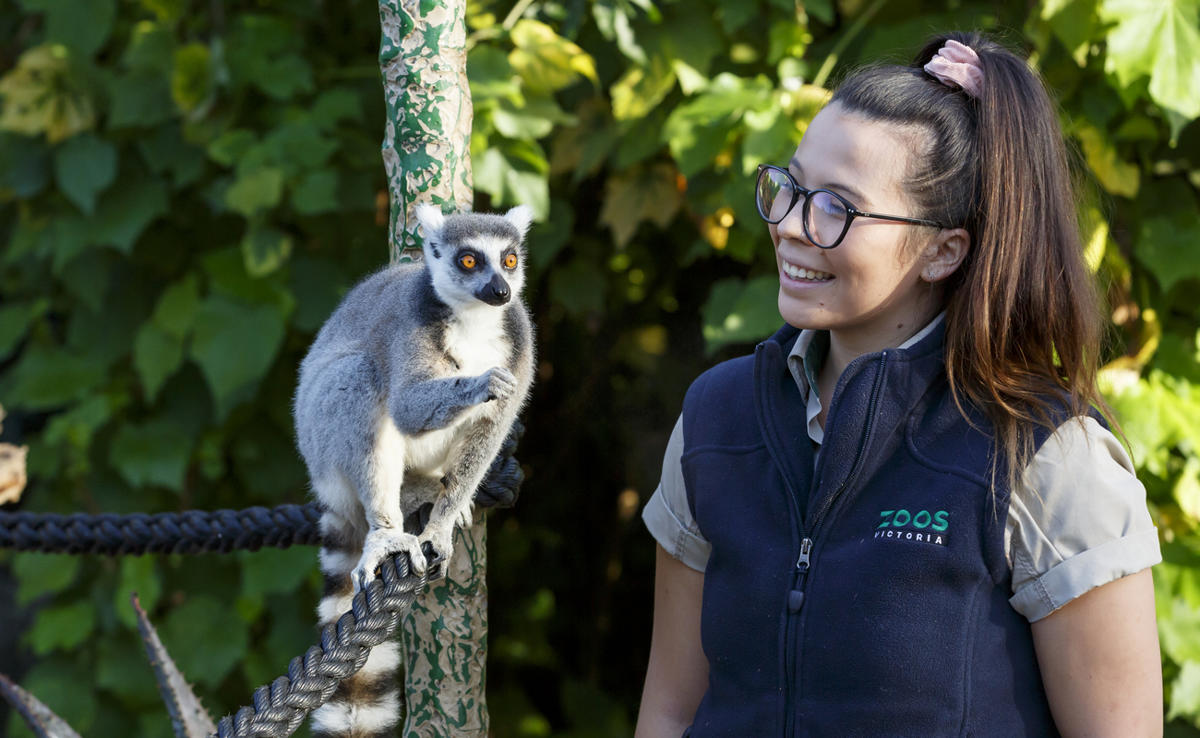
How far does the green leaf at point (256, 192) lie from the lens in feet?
8.38

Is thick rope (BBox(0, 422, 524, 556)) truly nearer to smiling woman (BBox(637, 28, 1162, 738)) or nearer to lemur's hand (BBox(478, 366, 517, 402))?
lemur's hand (BBox(478, 366, 517, 402))

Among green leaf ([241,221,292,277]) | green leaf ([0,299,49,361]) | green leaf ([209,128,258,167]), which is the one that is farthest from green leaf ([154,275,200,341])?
green leaf ([0,299,49,361])

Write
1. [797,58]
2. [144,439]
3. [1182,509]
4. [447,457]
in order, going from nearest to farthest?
[447,457]
[1182,509]
[797,58]
[144,439]

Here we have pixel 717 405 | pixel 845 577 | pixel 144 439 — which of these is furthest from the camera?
pixel 144 439

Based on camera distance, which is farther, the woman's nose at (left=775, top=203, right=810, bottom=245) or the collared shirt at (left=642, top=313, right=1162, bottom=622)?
the woman's nose at (left=775, top=203, right=810, bottom=245)

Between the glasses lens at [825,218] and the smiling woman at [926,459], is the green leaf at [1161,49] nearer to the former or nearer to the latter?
the smiling woman at [926,459]

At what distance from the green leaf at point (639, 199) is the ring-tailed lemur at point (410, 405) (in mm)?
634

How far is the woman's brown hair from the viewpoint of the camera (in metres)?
1.25

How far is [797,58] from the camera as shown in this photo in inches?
101

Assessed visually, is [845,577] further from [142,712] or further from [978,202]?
[142,712]

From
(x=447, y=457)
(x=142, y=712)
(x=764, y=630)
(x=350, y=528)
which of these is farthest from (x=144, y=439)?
(x=764, y=630)

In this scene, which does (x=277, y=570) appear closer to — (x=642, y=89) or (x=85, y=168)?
(x=85, y=168)

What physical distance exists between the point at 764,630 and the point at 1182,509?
59.9 inches

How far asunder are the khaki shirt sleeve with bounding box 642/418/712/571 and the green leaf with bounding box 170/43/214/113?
6.34 ft
